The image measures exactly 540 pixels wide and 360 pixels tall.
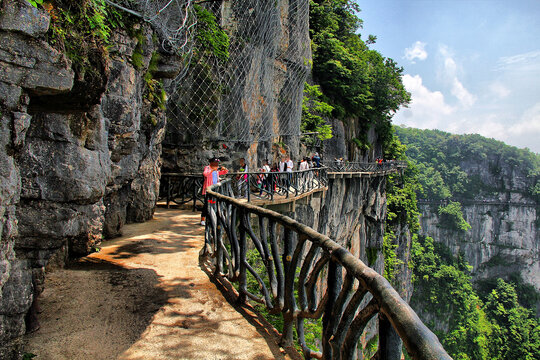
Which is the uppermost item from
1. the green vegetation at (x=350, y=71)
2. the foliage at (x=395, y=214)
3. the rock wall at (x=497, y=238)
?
the green vegetation at (x=350, y=71)

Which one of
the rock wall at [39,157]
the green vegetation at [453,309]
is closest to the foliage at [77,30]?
the rock wall at [39,157]

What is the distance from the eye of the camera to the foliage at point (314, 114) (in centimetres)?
2161

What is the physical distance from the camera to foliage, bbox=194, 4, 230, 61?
9.23m

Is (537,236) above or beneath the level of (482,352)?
above

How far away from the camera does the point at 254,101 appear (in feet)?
40.0

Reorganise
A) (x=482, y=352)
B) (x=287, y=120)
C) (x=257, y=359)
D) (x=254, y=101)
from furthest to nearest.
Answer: (x=482, y=352) → (x=287, y=120) → (x=254, y=101) → (x=257, y=359)

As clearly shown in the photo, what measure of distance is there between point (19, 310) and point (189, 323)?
1.27 meters

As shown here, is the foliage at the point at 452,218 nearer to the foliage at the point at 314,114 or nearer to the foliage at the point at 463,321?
the foliage at the point at 463,321

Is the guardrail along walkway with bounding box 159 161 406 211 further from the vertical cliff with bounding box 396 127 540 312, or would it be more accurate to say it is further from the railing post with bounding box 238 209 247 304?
the vertical cliff with bounding box 396 127 540 312

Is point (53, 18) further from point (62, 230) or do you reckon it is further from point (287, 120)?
point (287, 120)

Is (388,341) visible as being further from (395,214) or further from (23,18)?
(395,214)

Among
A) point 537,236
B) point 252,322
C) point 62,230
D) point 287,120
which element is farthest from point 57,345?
point 537,236

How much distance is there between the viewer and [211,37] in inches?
386

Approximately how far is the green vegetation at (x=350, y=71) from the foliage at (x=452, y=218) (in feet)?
100
